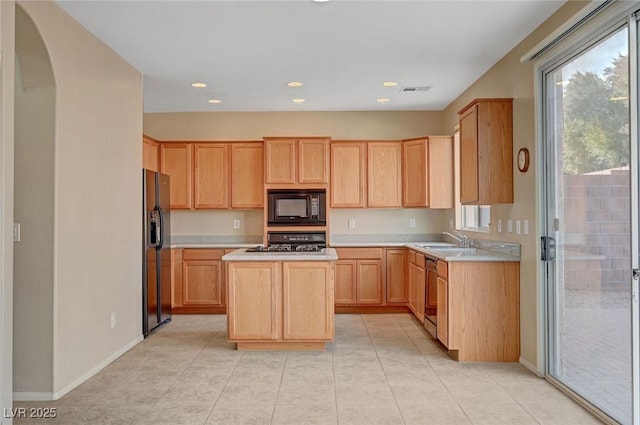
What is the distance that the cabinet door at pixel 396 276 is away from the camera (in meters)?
6.42

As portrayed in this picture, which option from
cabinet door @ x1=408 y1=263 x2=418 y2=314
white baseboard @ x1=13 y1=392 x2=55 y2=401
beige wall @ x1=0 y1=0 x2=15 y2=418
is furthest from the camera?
cabinet door @ x1=408 y1=263 x2=418 y2=314

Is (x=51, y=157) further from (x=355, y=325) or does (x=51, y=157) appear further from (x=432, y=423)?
(x=355, y=325)

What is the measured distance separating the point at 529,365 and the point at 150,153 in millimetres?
4885

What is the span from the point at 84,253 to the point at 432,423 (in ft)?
9.01

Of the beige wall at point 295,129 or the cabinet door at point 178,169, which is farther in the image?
the beige wall at point 295,129

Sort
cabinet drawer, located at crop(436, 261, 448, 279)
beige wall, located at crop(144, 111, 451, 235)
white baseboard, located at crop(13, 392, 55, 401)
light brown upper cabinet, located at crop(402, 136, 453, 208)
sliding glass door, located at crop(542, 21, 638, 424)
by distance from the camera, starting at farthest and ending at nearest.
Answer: beige wall, located at crop(144, 111, 451, 235) < light brown upper cabinet, located at crop(402, 136, 453, 208) < cabinet drawer, located at crop(436, 261, 448, 279) < white baseboard, located at crop(13, 392, 55, 401) < sliding glass door, located at crop(542, 21, 638, 424)

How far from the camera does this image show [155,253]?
546 centimetres

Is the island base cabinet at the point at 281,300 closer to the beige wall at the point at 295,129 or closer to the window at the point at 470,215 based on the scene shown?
the window at the point at 470,215

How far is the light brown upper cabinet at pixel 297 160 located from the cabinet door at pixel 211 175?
2.04ft

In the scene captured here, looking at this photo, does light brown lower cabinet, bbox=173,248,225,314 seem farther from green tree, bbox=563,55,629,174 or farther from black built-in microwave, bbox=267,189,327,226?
green tree, bbox=563,55,629,174

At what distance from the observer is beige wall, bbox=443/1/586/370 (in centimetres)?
387

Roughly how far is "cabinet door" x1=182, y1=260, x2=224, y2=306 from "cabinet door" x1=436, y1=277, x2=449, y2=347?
3000 millimetres

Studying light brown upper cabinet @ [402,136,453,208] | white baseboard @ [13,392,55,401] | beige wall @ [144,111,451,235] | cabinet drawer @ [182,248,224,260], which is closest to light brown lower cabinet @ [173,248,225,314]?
cabinet drawer @ [182,248,224,260]

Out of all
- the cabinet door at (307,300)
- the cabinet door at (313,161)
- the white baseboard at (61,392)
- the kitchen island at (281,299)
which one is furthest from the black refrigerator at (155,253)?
the cabinet door at (313,161)
